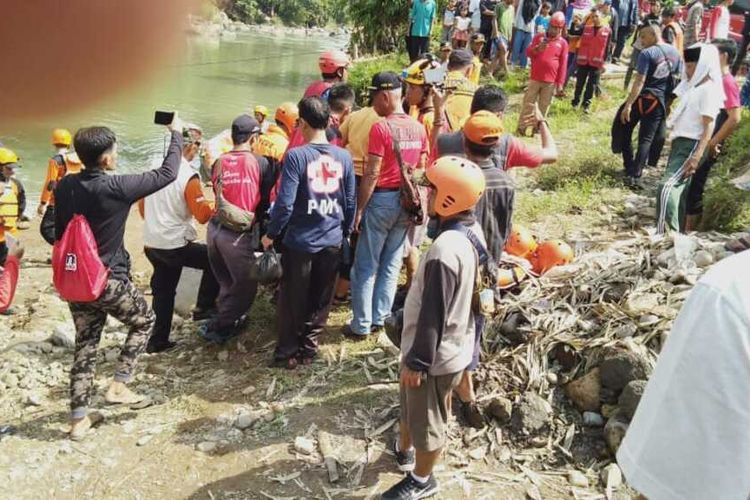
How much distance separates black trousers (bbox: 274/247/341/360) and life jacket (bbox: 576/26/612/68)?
321 inches

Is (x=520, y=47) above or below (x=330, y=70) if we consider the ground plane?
above

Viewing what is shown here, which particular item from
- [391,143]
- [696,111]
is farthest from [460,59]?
[696,111]

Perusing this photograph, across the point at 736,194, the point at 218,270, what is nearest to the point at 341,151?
the point at 218,270

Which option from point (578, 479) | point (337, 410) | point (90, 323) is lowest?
point (337, 410)

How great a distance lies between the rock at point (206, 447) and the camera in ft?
12.6

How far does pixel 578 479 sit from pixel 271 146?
3300 mm

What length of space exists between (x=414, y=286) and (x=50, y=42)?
2149 millimetres

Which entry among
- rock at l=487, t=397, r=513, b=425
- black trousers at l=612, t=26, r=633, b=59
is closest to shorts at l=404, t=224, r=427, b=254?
rock at l=487, t=397, r=513, b=425

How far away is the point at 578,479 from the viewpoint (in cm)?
353

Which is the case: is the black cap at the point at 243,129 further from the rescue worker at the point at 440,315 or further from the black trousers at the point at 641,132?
the black trousers at the point at 641,132

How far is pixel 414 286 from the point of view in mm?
3105

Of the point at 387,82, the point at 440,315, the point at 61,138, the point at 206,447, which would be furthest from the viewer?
the point at 61,138

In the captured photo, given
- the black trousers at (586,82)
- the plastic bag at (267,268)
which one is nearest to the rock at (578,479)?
the plastic bag at (267,268)

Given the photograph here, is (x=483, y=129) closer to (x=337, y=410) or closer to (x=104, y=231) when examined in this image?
(x=337, y=410)
